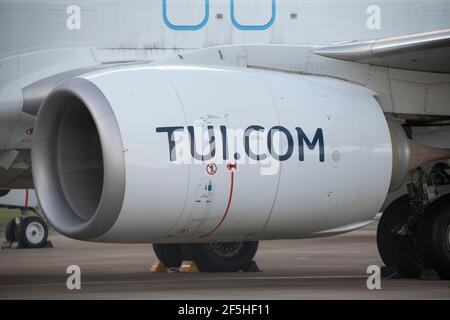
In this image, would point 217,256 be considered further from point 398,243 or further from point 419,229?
point 419,229

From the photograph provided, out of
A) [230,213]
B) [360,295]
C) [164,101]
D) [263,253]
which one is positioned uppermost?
[164,101]

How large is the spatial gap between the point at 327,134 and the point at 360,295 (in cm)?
142

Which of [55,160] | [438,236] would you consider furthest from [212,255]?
[55,160]

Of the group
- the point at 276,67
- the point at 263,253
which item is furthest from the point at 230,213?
the point at 263,253

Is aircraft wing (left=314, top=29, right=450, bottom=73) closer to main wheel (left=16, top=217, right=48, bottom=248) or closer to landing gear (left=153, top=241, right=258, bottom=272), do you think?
landing gear (left=153, top=241, right=258, bottom=272)

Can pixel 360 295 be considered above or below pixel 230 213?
below

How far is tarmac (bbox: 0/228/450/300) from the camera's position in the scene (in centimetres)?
1028

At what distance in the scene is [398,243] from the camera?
40.3 feet

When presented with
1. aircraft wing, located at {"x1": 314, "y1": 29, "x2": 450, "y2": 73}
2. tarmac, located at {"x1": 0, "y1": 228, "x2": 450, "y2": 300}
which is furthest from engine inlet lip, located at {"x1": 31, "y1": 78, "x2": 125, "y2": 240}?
aircraft wing, located at {"x1": 314, "y1": 29, "x2": 450, "y2": 73}

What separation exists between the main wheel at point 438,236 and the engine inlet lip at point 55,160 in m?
3.68

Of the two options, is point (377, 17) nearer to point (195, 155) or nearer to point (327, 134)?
point (327, 134)

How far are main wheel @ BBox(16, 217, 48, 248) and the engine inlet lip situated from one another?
1297 cm

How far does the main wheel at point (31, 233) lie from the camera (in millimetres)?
22766
